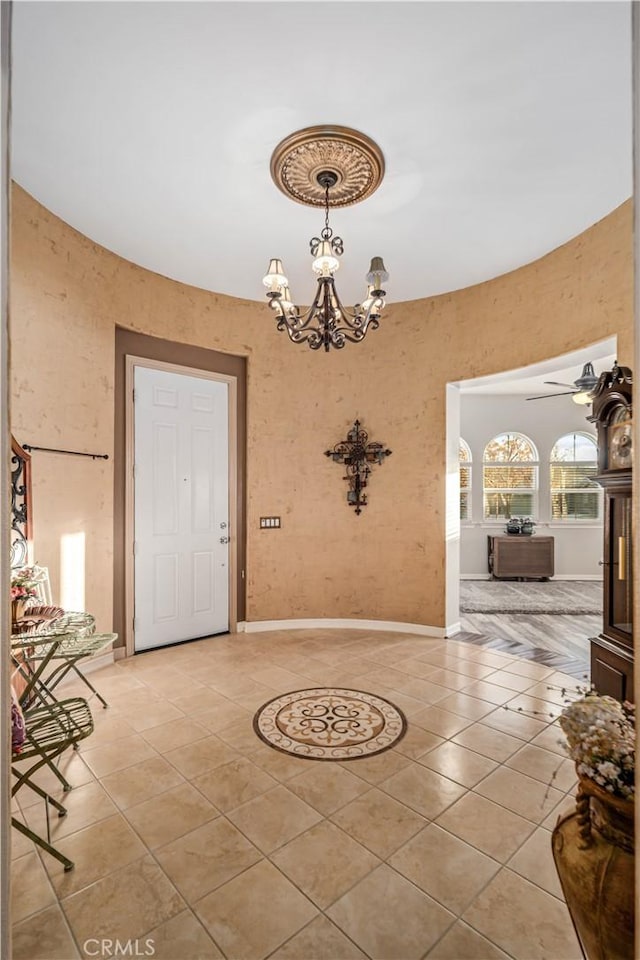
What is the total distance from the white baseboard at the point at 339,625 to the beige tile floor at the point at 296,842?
1462 mm

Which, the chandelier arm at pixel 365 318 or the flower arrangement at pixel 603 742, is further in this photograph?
the chandelier arm at pixel 365 318

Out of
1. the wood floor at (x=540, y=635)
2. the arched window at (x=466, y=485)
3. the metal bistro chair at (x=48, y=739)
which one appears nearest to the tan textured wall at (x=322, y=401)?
the wood floor at (x=540, y=635)

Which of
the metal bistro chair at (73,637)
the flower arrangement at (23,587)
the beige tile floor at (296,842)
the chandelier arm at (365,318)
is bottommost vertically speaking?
the beige tile floor at (296,842)

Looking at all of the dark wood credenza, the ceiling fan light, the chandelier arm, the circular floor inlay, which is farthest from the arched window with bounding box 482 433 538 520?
the chandelier arm

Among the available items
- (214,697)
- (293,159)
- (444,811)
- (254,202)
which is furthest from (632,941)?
(254,202)

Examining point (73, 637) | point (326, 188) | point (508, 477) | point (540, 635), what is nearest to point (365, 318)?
point (326, 188)

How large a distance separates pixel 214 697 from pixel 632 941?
8.69 feet

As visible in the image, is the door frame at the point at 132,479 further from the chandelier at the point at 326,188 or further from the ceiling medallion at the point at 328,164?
the ceiling medallion at the point at 328,164

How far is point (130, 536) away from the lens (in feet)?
13.6

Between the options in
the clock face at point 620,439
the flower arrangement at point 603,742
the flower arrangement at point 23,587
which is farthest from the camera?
the clock face at point 620,439

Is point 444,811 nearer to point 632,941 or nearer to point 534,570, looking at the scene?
point 632,941

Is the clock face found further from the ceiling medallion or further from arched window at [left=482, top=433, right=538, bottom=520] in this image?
arched window at [left=482, top=433, right=538, bottom=520]

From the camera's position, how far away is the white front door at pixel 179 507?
Result: 4.25 m

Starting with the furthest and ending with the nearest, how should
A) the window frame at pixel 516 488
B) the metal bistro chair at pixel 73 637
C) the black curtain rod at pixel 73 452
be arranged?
the window frame at pixel 516 488 → the black curtain rod at pixel 73 452 → the metal bistro chair at pixel 73 637
